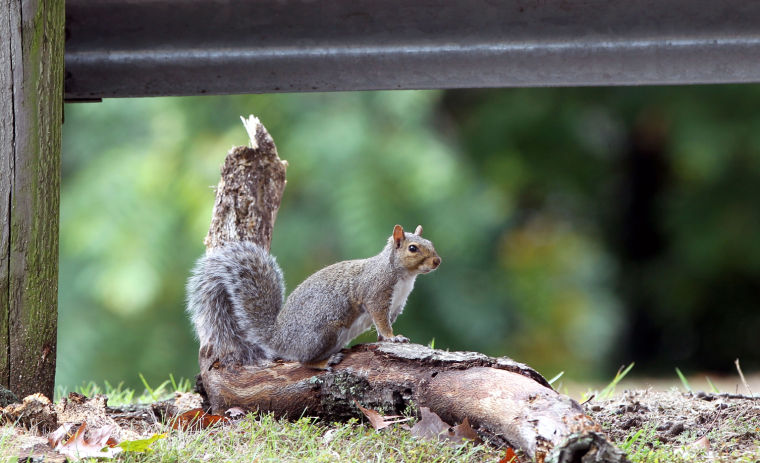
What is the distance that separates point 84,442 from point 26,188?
2.18 ft

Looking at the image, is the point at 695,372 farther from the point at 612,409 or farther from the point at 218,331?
the point at 218,331

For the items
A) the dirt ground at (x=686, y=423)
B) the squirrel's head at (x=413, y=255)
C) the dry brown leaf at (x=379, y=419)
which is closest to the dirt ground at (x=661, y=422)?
the dirt ground at (x=686, y=423)

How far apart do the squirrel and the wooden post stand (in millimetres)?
465

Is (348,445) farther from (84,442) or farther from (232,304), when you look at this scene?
(232,304)

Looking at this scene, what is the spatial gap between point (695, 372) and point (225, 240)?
4268 millimetres

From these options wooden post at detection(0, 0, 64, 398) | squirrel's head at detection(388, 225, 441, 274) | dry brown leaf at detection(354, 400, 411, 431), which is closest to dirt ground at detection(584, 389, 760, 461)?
dry brown leaf at detection(354, 400, 411, 431)

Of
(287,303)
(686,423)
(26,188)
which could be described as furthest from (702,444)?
(26,188)

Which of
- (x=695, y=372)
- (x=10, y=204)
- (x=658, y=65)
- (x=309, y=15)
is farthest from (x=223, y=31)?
(x=695, y=372)

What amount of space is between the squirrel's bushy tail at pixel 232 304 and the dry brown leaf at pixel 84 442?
56cm

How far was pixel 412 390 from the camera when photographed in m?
1.97

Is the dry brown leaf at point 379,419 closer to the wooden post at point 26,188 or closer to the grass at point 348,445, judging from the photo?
the grass at point 348,445

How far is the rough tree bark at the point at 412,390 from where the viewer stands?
1587 millimetres

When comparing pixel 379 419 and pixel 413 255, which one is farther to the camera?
pixel 413 255

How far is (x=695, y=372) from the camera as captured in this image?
18.9ft
